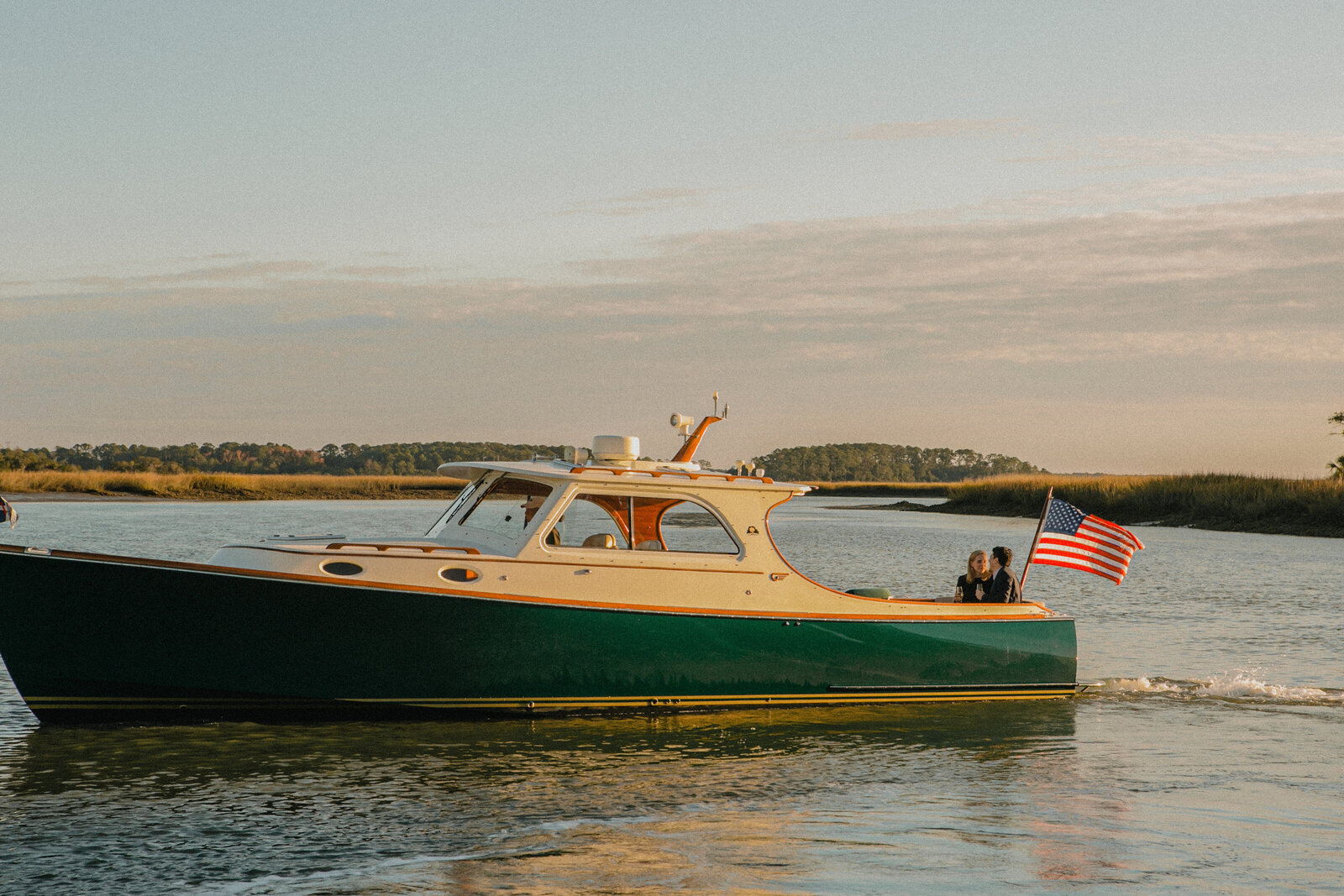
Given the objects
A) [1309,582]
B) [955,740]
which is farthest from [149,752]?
[1309,582]

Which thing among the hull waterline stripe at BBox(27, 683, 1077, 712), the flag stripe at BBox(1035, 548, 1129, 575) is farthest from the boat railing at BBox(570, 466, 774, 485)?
the flag stripe at BBox(1035, 548, 1129, 575)

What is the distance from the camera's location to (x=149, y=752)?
9.38m

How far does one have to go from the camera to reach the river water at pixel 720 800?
22.3 feet

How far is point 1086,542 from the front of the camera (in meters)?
12.7

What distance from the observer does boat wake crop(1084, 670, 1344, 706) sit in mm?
12680

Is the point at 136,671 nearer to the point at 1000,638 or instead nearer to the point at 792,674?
the point at 792,674

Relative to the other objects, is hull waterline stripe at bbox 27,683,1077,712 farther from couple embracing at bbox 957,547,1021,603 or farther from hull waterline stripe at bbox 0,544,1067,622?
couple embracing at bbox 957,547,1021,603

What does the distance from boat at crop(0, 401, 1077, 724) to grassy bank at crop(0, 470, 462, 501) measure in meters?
46.5

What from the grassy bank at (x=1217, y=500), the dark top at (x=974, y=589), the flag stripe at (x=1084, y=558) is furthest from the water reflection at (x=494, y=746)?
the grassy bank at (x=1217, y=500)

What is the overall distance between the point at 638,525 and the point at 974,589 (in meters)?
3.59

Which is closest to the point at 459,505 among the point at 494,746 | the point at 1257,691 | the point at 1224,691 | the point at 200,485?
the point at 494,746

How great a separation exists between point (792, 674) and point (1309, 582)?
19.2m

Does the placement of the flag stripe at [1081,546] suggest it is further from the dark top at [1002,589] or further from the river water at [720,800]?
the river water at [720,800]

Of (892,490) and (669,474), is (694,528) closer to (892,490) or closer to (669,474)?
(669,474)
